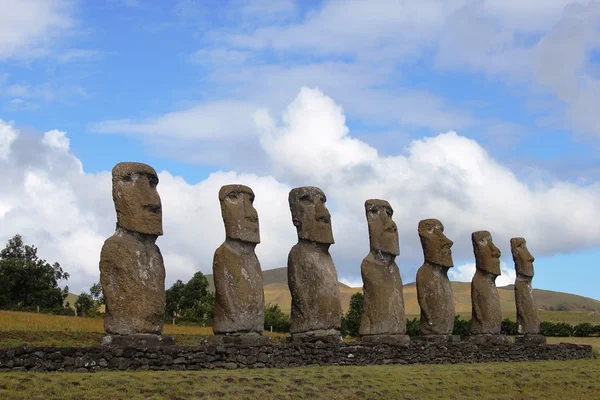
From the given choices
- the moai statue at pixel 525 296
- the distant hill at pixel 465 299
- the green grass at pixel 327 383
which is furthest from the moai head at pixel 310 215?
the distant hill at pixel 465 299

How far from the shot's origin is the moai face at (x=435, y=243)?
97.3 ft

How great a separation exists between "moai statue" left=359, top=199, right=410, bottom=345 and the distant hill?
59.7 metres

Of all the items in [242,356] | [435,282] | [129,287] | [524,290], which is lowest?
[242,356]

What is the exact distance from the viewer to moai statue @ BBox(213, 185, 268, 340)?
22.5 meters


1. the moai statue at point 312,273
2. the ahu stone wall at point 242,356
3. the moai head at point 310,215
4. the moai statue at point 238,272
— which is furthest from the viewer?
the moai head at point 310,215

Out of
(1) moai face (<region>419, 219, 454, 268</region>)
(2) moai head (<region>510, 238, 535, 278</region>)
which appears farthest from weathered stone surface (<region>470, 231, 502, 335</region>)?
(2) moai head (<region>510, 238, 535, 278</region>)

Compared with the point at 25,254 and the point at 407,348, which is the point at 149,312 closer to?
the point at 407,348

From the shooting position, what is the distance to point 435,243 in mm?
29734

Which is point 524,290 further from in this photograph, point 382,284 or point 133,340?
point 133,340

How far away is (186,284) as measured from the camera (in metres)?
47.8

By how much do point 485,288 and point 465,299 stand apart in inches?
2738

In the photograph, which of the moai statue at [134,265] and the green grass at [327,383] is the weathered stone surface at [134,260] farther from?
the green grass at [327,383]

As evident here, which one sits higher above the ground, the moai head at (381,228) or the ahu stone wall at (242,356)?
the moai head at (381,228)

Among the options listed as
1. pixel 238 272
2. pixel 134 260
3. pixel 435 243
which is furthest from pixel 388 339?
pixel 134 260
